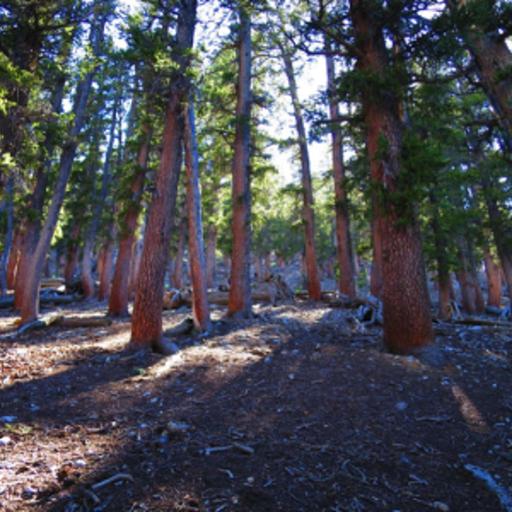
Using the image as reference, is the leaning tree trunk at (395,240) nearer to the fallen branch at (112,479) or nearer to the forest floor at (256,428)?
the forest floor at (256,428)

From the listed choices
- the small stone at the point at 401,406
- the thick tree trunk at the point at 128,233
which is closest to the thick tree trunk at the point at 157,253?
the small stone at the point at 401,406

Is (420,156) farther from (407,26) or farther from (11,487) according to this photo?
(11,487)

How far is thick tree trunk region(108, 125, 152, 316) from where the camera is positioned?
1251 cm

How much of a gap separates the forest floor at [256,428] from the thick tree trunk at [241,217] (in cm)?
382

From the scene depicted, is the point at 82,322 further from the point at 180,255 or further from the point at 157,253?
the point at 180,255

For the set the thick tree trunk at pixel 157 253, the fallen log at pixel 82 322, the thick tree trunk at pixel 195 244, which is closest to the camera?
the thick tree trunk at pixel 157 253

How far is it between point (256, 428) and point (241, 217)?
322 inches

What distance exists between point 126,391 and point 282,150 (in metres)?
13.5

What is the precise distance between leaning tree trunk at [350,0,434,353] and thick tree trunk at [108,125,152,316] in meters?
8.20

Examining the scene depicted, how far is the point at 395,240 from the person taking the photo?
665cm

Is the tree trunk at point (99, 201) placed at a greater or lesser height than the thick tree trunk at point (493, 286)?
greater

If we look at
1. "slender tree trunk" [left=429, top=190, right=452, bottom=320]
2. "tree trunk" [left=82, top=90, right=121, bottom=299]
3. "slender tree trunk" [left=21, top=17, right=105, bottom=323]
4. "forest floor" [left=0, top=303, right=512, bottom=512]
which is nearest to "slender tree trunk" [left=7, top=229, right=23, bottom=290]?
"tree trunk" [left=82, top=90, right=121, bottom=299]

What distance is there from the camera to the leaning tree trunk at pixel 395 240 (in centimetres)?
657

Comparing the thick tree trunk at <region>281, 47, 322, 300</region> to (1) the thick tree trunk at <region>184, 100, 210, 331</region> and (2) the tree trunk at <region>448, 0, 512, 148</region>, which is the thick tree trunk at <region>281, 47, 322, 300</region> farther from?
(2) the tree trunk at <region>448, 0, 512, 148</region>
